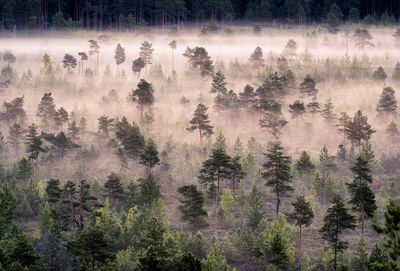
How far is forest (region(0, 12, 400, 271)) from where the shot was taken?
5078 centimetres

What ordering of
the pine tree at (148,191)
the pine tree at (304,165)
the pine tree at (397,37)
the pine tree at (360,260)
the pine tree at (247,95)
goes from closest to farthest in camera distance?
the pine tree at (360,260) → the pine tree at (148,191) → the pine tree at (304,165) → the pine tree at (247,95) → the pine tree at (397,37)

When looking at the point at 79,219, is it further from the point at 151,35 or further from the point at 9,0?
the point at 9,0

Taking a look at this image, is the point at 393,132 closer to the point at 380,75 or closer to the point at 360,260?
the point at 380,75

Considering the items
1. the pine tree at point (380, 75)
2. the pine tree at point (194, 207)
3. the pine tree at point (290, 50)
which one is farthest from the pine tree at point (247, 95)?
the pine tree at point (194, 207)

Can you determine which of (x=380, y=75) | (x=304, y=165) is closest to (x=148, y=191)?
(x=304, y=165)

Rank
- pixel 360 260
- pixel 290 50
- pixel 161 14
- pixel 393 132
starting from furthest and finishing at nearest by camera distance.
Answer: pixel 161 14 < pixel 290 50 < pixel 393 132 < pixel 360 260

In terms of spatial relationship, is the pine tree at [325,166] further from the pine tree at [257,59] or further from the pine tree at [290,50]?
the pine tree at [290,50]

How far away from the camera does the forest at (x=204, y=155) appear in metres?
50.8

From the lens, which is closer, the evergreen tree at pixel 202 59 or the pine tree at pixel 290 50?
the evergreen tree at pixel 202 59

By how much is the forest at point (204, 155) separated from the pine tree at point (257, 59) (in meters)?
0.65

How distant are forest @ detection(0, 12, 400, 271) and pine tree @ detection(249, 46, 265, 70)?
65 centimetres

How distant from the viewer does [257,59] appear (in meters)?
119

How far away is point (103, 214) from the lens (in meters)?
54.7

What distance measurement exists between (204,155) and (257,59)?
148ft
